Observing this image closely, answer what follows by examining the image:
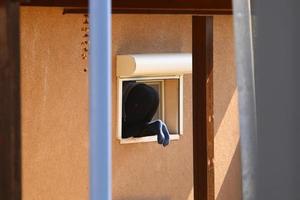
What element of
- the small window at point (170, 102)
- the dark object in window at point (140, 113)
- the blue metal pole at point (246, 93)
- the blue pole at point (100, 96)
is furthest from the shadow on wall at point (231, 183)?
the blue metal pole at point (246, 93)

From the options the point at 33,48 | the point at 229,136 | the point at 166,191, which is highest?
the point at 33,48

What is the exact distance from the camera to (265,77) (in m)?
1.97

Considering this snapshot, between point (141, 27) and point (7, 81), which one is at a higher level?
point (141, 27)

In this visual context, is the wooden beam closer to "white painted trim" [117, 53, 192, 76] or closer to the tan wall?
the tan wall

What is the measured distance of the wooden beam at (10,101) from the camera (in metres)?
2.97

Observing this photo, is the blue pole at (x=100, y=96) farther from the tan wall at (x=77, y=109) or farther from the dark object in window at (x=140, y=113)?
the dark object in window at (x=140, y=113)

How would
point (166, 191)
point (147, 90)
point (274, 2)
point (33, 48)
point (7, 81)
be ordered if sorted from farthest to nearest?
point (166, 191)
point (147, 90)
point (33, 48)
point (7, 81)
point (274, 2)

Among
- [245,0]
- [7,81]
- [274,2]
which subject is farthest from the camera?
[7,81]

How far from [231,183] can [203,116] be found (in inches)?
74.6

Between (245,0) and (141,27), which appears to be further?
(141,27)

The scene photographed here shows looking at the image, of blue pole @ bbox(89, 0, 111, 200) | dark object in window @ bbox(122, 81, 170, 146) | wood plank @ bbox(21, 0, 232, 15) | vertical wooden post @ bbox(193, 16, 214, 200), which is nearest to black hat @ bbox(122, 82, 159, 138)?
dark object in window @ bbox(122, 81, 170, 146)

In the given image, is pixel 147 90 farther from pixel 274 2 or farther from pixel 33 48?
pixel 274 2

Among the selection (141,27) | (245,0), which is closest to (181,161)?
(141,27)

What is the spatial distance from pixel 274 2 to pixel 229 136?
5848 mm
